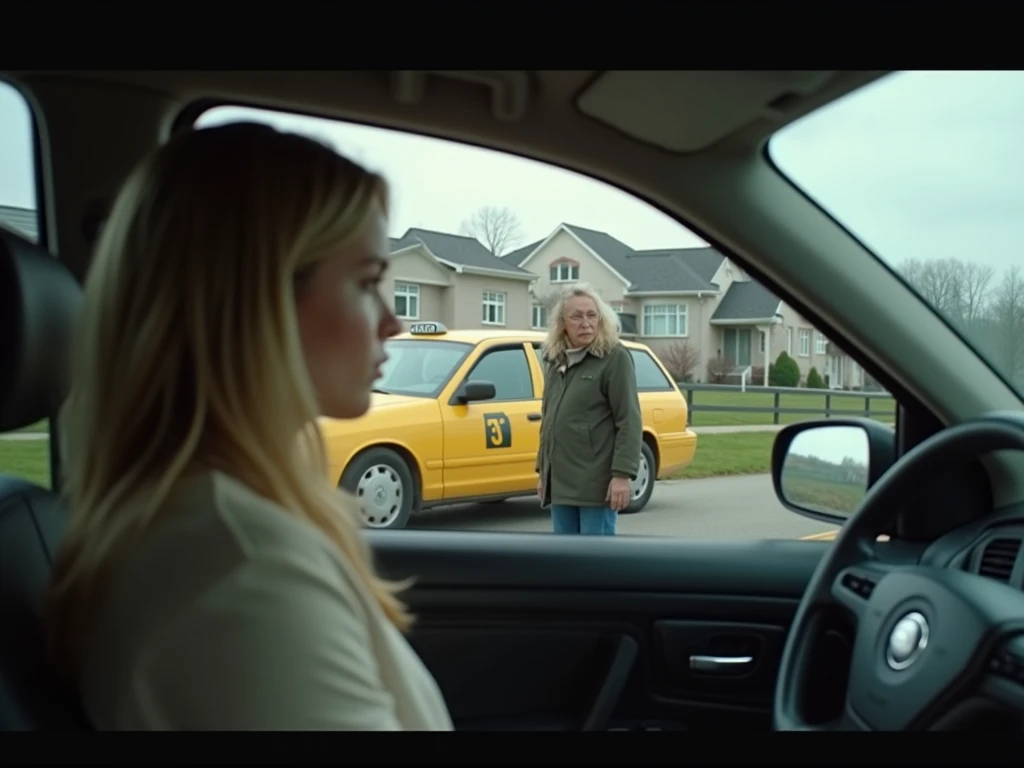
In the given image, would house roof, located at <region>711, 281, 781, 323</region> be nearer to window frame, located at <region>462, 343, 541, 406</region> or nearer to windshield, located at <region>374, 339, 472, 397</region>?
windshield, located at <region>374, 339, 472, 397</region>

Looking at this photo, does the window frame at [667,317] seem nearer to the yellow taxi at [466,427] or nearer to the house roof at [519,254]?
the yellow taxi at [466,427]

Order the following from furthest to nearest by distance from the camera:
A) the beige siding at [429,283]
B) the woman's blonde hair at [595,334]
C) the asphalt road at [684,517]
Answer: the woman's blonde hair at [595,334] < the asphalt road at [684,517] < the beige siding at [429,283]

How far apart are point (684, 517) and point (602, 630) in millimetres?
521

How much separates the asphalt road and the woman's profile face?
1.05 metres

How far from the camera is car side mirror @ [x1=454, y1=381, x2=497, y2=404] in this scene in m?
2.42

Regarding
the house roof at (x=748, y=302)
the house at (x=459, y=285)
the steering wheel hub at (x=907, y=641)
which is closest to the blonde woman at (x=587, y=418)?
the house at (x=459, y=285)

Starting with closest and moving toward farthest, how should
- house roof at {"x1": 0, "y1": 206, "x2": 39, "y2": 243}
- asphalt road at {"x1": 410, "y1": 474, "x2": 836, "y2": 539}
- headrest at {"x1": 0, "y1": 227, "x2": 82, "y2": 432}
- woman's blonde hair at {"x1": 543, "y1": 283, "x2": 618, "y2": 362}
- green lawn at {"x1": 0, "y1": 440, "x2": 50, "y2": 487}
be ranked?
headrest at {"x1": 0, "y1": 227, "x2": 82, "y2": 432}
green lawn at {"x1": 0, "y1": 440, "x2": 50, "y2": 487}
house roof at {"x1": 0, "y1": 206, "x2": 39, "y2": 243}
asphalt road at {"x1": 410, "y1": 474, "x2": 836, "y2": 539}
woman's blonde hair at {"x1": 543, "y1": 283, "x2": 618, "y2": 362}

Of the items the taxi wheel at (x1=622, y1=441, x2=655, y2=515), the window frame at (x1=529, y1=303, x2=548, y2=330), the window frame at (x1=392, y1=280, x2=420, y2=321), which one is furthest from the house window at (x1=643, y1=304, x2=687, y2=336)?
the window frame at (x1=392, y1=280, x2=420, y2=321)

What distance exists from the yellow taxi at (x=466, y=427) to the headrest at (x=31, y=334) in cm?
63

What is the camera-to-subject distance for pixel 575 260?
2.14 metres

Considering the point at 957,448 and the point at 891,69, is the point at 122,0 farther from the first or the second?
the point at 957,448

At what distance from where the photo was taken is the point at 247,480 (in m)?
0.88

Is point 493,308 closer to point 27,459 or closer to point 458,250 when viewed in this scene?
point 458,250

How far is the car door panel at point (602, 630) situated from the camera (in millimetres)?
1865
